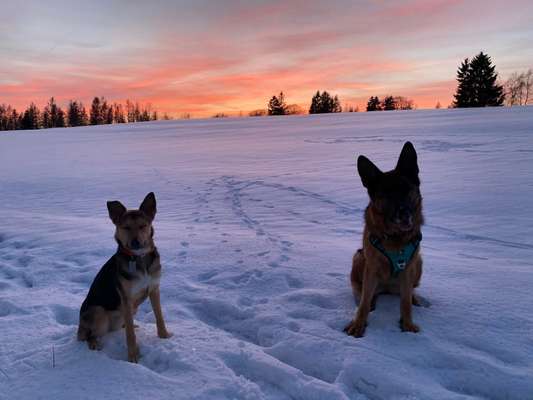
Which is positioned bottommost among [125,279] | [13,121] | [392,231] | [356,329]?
[356,329]

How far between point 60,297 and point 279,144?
824 inches

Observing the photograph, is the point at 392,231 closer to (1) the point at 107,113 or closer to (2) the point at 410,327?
(2) the point at 410,327

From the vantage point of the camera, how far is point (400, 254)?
3936mm

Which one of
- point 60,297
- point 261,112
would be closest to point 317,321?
point 60,297

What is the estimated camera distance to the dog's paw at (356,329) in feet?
13.2

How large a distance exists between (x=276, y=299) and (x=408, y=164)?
7.64ft

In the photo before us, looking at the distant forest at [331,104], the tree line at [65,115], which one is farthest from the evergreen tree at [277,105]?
the tree line at [65,115]

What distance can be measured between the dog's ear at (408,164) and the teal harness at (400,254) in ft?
2.07

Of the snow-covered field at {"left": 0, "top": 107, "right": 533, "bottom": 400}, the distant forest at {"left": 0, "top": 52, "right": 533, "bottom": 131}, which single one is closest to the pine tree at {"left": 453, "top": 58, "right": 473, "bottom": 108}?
the distant forest at {"left": 0, "top": 52, "right": 533, "bottom": 131}

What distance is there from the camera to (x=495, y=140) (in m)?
18.5

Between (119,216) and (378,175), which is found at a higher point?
(378,175)

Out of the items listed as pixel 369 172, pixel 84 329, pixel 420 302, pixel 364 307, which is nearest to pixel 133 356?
pixel 84 329

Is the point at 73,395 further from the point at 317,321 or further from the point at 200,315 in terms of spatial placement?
the point at 317,321

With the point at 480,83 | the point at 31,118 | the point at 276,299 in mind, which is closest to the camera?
the point at 276,299
